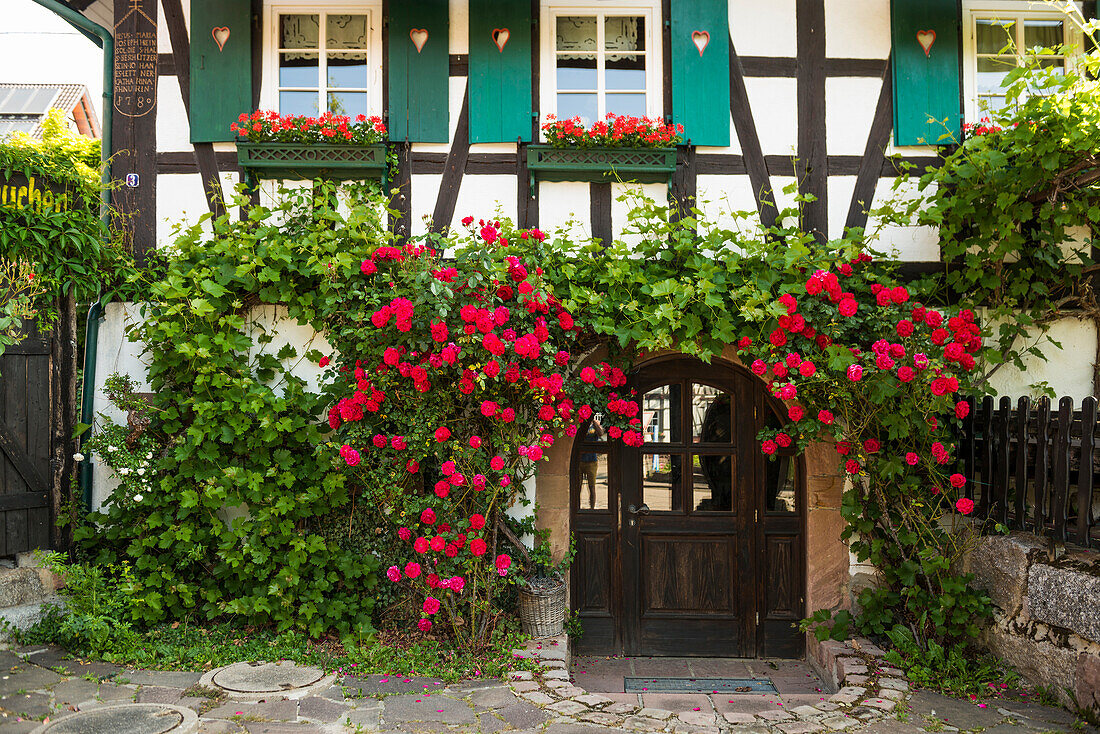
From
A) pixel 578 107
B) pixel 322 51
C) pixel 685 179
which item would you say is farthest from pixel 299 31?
pixel 685 179

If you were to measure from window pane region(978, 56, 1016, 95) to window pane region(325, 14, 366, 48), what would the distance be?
14.4ft

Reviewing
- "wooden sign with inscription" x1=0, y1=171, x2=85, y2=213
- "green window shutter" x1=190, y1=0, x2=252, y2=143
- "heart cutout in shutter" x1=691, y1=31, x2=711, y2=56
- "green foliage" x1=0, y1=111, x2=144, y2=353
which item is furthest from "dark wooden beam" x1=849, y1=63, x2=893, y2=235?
"wooden sign with inscription" x1=0, y1=171, x2=85, y2=213

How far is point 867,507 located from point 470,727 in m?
2.88

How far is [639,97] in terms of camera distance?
213 inches

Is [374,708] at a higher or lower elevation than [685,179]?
lower

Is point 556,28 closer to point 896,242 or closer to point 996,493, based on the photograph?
point 896,242

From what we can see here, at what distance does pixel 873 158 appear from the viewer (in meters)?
5.34

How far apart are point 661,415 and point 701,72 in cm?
244

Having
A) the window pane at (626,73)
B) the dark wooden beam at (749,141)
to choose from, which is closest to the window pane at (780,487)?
the dark wooden beam at (749,141)

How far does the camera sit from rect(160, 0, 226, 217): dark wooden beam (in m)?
5.34

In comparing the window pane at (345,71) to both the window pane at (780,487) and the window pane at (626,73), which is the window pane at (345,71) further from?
the window pane at (780,487)

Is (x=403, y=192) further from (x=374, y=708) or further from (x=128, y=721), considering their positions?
(x=128, y=721)

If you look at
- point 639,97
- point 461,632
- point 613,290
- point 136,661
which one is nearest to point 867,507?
point 613,290

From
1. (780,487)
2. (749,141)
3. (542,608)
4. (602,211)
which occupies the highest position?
(749,141)
